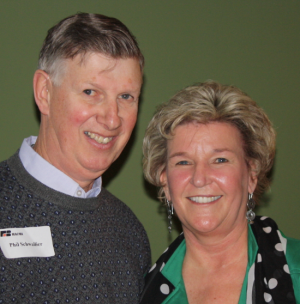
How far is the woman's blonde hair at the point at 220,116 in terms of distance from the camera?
7.20 feet

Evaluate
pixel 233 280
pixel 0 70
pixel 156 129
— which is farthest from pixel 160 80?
pixel 233 280

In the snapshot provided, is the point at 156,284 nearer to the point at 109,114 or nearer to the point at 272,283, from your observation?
the point at 272,283

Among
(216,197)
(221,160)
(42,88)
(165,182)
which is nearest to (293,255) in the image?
(216,197)

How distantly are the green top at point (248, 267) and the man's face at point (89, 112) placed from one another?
28.2 inches

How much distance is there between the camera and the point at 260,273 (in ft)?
6.66

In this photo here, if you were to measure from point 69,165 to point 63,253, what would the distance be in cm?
39

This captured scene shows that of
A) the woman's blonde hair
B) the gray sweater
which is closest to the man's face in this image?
the gray sweater

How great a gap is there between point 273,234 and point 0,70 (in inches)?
69.9

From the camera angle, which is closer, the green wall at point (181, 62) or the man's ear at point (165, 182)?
the man's ear at point (165, 182)

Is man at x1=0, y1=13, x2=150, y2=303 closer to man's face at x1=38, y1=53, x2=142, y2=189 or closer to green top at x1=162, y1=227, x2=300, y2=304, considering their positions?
man's face at x1=38, y1=53, x2=142, y2=189

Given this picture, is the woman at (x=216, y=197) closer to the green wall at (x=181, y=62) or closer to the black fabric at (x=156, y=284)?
the black fabric at (x=156, y=284)

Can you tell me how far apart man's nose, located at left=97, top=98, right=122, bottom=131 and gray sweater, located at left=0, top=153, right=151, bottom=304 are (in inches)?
14.6

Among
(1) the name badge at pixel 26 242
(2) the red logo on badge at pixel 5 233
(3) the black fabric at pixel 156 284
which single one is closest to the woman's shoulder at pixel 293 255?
(3) the black fabric at pixel 156 284

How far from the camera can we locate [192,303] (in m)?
2.15
